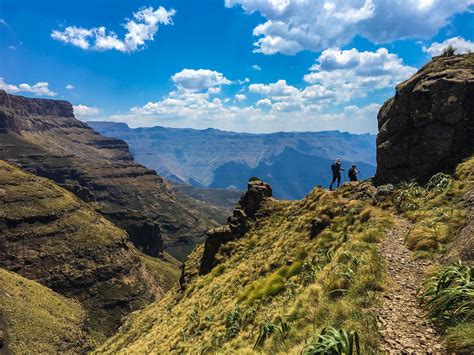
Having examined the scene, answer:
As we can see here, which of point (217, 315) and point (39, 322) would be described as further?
point (39, 322)

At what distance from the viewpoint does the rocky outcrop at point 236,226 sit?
48000 millimetres

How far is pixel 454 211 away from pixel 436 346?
11662 mm

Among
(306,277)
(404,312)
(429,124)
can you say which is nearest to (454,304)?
(404,312)

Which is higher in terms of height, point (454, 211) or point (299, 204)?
point (454, 211)

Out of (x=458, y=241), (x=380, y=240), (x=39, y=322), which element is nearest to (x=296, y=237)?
(x=380, y=240)

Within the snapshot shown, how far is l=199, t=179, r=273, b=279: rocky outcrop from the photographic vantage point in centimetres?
4800

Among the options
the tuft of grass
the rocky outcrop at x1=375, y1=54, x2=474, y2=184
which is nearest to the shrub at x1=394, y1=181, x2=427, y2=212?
the rocky outcrop at x1=375, y1=54, x2=474, y2=184

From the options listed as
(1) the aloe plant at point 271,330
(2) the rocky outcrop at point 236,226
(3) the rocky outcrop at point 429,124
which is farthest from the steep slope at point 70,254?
(1) the aloe plant at point 271,330

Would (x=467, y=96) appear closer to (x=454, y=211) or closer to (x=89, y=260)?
(x=454, y=211)

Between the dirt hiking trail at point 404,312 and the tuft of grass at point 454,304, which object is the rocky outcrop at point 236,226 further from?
the tuft of grass at point 454,304

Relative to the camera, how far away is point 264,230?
148ft

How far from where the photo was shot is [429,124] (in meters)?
31.6

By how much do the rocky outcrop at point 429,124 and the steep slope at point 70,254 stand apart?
14509 cm

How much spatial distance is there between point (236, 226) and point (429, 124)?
26513 millimetres
